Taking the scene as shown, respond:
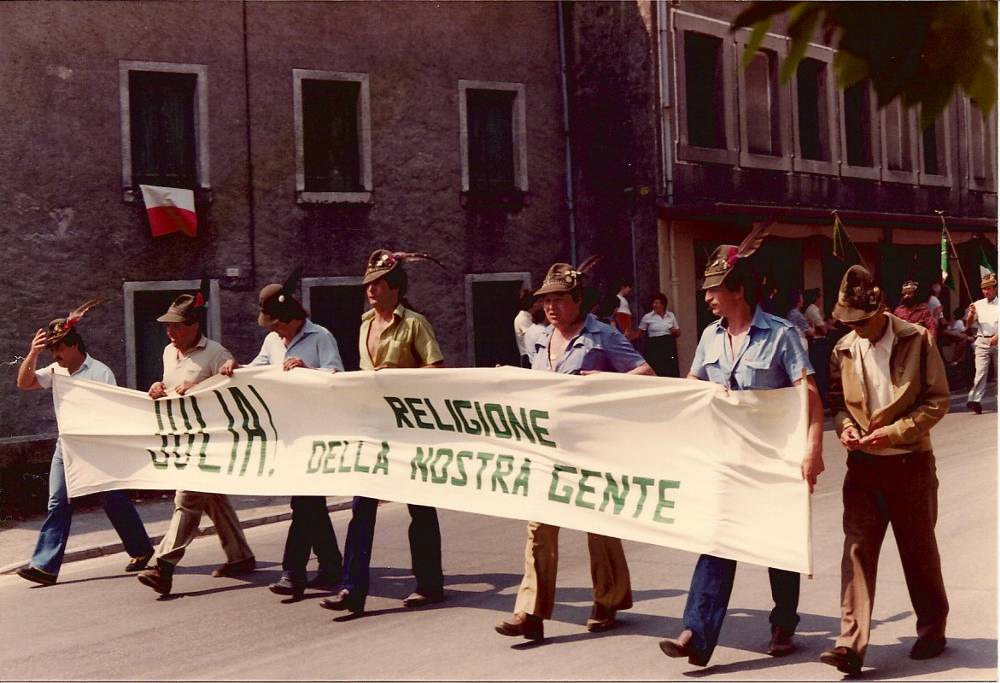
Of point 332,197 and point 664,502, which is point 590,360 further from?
point 332,197

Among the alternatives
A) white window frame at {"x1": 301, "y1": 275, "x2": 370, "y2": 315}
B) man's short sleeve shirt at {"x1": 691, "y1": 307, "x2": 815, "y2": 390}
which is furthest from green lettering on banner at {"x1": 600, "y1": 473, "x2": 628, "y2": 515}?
white window frame at {"x1": 301, "y1": 275, "x2": 370, "y2": 315}

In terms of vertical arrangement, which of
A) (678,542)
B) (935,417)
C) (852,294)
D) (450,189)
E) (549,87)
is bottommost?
(678,542)

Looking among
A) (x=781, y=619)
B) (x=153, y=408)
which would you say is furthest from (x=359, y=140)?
(x=781, y=619)

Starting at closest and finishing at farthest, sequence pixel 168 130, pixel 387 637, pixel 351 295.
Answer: pixel 387 637, pixel 168 130, pixel 351 295

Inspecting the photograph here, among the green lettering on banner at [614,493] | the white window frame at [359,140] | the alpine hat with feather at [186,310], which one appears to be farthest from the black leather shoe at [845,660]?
the white window frame at [359,140]

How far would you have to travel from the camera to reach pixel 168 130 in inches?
774

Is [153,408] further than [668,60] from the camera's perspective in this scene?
No

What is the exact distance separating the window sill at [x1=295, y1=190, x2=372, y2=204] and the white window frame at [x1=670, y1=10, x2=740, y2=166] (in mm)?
5833

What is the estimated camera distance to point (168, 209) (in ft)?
63.6

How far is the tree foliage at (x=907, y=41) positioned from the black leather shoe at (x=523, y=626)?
415 centimetres

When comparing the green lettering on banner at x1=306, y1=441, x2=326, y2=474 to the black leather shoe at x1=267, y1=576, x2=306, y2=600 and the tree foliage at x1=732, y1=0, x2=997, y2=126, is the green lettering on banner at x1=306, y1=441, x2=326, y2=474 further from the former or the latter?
the tree foliage at x1=732, y1=0, x2=997, y2=126

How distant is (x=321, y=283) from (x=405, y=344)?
12769 mm

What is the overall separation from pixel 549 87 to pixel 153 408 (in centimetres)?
1548

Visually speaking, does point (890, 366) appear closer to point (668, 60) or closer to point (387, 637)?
point (387, 637)
